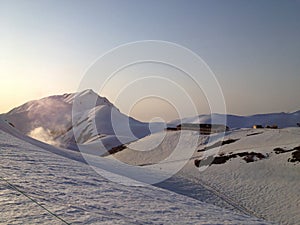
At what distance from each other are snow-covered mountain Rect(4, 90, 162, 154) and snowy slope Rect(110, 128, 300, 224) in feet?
112

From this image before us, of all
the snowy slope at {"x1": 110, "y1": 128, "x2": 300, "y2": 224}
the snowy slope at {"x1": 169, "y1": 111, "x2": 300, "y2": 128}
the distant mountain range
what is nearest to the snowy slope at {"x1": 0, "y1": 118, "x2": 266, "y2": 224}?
the snowy slope at {"x1": 110, "y1": 128, "x2": 300, "y2": 224}

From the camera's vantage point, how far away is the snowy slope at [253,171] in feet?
80.1

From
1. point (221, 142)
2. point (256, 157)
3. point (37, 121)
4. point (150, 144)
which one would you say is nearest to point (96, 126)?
point (37, 121)

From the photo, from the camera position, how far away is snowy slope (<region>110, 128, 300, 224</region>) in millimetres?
24422

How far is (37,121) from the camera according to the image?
160375mm

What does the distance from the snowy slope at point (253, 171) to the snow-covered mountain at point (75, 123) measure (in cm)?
3414

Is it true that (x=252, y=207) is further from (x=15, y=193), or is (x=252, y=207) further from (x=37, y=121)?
(x=37, y=121)

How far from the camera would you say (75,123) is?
144 meters

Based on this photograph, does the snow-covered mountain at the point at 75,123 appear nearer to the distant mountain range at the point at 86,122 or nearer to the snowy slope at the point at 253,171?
the distant mountain range at the point at 86,122

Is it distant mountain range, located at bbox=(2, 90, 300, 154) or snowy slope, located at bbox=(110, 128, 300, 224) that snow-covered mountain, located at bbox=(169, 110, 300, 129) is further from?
snowy slope, located at bbox=(110, 128, 300, 224)

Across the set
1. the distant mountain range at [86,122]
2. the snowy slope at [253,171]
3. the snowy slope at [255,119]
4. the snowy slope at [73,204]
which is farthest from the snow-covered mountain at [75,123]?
the snowy slope at [73,204]

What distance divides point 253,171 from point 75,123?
12011cm

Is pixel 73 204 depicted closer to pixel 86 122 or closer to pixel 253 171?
pixel 253 171

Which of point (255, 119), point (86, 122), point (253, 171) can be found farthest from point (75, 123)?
point (253, 171)
